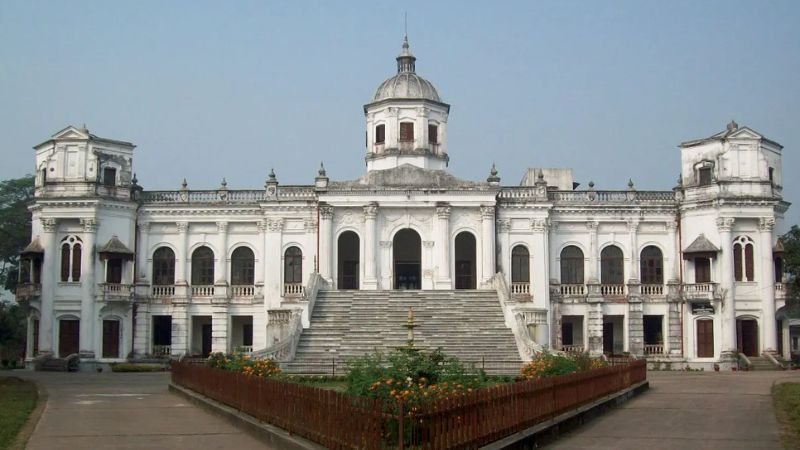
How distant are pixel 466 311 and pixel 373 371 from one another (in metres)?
23.7

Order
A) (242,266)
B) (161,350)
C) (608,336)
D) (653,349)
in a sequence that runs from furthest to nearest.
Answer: (608,336) → (242,266) → (161,350) → (653,349)

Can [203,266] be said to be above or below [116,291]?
above

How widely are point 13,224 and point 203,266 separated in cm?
1679

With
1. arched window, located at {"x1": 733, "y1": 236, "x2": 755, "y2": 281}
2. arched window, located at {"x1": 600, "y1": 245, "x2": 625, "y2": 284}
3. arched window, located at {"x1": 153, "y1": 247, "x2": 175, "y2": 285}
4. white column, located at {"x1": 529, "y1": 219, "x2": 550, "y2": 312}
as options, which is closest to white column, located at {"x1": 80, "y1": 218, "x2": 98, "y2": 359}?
arched window, located at {"x1": 153, "y1": 247, "x2": 175, "y2": 285}

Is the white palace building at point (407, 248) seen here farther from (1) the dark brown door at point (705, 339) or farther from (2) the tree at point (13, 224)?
(2) the tree at point (13, 224)

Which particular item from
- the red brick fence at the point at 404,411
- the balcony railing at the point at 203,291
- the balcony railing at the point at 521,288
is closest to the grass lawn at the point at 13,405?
the red brick fence at the point at 404,411

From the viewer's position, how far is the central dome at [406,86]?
155 feet

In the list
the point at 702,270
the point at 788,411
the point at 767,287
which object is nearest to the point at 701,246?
the point at 702,270

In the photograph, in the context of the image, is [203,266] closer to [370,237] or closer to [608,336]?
[370,237]

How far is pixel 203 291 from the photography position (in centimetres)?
4712

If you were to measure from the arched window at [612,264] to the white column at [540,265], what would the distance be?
318cm

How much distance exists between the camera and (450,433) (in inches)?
517

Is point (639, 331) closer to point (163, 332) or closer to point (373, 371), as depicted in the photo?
point (163, 332)

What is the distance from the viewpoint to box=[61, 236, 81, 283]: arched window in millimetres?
45156
